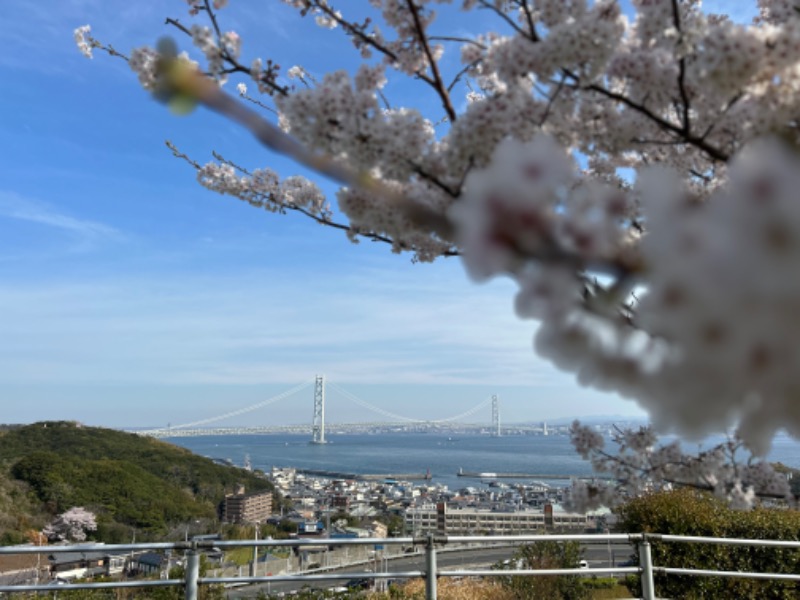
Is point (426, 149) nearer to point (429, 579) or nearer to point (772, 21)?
point (772, 21)

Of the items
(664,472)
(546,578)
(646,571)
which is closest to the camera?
(664,472)

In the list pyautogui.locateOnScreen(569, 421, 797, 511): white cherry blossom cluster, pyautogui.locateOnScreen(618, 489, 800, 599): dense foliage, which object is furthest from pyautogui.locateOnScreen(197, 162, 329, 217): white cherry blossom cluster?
pyautogui.locateOnScreen(618, 489, 800, 599): dense foliage

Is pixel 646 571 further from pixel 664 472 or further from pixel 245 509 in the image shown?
pixel 245 509

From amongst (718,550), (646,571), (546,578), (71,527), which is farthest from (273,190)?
(71,527)

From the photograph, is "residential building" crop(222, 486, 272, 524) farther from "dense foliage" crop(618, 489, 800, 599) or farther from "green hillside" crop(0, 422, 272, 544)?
"dense foliage" crop(618, 489, 800, 599)

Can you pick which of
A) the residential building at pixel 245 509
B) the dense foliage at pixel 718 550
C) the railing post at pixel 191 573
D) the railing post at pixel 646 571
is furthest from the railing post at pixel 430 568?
the residential building at pixel 245 509

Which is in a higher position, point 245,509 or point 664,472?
point 664,472
